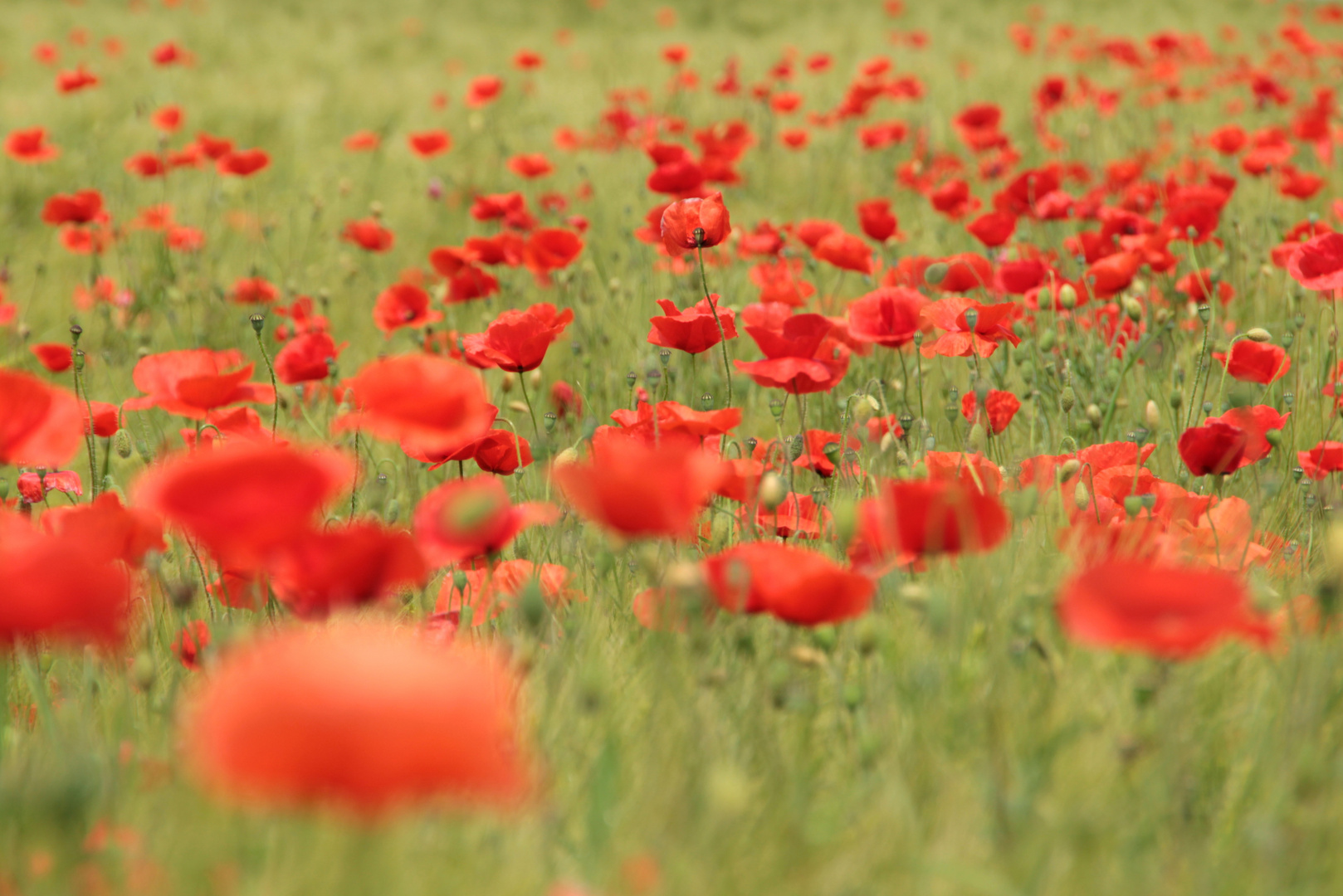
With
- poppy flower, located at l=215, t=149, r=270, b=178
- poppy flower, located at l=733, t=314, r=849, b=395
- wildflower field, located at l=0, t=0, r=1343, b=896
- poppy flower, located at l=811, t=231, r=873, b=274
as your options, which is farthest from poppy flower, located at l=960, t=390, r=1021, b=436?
poppy flower, located at l=215, t=149, r=270, b=178

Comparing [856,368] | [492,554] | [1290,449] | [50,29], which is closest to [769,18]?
[50,29]

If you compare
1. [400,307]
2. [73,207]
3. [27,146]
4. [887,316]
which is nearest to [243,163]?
[73,207]

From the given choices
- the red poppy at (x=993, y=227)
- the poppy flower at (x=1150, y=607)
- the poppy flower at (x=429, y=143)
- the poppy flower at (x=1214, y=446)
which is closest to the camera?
the poppy flower at (x=1150, y=607)

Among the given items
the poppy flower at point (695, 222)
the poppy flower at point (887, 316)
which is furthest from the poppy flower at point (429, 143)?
the poppy flower at point (887, 316)

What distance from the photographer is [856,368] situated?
2.59m

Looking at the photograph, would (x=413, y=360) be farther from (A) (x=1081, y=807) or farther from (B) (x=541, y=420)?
(B) (x=541, y=420)

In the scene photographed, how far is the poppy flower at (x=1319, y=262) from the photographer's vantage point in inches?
62.5

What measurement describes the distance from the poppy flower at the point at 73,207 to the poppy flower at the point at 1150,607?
9.87ft

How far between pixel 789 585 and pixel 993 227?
1.86m

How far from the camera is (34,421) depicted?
985 mm

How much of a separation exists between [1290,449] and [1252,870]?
1344 mm

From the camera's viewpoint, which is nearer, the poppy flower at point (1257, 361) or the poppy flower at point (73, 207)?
the poppy flower at point (1257, 361)

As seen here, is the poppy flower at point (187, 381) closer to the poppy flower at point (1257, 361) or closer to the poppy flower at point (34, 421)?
the poppy flower at point (34, 421)

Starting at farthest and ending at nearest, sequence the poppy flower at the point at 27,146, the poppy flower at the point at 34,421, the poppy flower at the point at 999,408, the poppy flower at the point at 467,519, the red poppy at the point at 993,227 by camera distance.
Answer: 1. the poppy flower at the point at 27,146
2. the red poppy at the point at 993,227
3. the poppy flower at the point at 999,408
4. the poppy flower at the point at 34,421
5. the poppy flower at the point at 467,519
